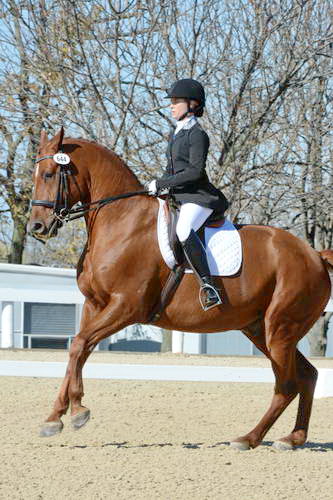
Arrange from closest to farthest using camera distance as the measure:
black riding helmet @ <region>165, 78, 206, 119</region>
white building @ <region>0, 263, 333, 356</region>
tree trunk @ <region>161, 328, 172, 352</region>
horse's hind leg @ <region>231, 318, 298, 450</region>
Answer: black riding helmet @ <region>165, 78, 206, 119</region> < horse's hind leg @ <region>231, 318, 298, 450</region> < white building @ <region>0, 263, 333, 356</region> < tree trunk @ <region>161, 328, 172, 352</region>

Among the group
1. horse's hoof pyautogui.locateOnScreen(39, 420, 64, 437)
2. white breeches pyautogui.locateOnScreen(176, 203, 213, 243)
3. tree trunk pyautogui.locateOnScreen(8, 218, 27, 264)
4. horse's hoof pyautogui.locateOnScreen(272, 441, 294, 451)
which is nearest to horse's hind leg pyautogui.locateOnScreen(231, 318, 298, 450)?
horse's hoof pyautogui.locateOnScreen(272, 441, 294, 451)

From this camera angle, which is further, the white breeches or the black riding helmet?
the black riding helmet

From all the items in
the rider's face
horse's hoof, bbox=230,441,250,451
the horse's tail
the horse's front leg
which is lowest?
horse's hoof, bbox=230,441,250,451

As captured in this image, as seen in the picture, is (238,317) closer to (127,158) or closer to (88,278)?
(88,278)

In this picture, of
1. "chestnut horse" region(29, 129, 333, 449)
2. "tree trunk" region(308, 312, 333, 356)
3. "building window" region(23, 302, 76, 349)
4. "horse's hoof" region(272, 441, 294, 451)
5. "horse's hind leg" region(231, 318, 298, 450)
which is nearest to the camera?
"chestnut horse" region(29, 129, 333, 449)

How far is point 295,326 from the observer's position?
22.6 feet

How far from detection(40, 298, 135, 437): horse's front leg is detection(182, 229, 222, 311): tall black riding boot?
2.08 feet

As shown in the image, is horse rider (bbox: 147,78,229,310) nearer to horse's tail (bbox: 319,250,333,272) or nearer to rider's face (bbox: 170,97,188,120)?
rider's face (bbox: 170,97,188,120)

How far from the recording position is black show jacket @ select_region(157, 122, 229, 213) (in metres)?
6.45

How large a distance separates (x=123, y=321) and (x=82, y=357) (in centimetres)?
41

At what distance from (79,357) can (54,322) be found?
58.2 ft

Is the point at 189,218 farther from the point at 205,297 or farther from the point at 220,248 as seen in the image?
the point at 205,297

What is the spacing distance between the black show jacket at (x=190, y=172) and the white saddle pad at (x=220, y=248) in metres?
0.18

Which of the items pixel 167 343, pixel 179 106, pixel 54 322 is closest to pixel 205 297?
pixel 179 106
